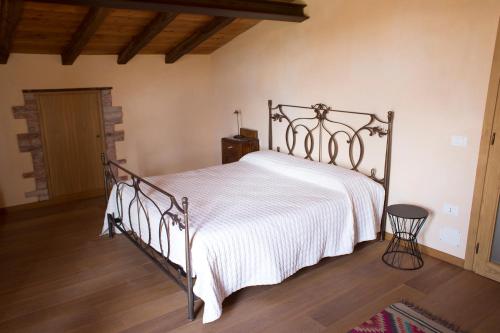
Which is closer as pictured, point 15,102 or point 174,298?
point 174,298

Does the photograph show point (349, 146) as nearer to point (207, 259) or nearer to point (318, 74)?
point (318, 74)

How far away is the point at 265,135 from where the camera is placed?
563 centimetres

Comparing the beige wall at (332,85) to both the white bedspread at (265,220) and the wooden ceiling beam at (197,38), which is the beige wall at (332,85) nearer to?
the wooden ceiling beam at (197,38)

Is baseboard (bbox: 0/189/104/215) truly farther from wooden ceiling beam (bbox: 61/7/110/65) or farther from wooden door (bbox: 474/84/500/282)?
wooden door (bbox: 474/84/500/282)

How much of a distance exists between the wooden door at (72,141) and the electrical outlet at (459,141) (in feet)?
14.8

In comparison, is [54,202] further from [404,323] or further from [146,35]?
[404,323]

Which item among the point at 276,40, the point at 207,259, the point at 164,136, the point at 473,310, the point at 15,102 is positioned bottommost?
the point at 473,310

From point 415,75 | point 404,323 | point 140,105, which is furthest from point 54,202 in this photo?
point 415,75

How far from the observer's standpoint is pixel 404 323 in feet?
9.47

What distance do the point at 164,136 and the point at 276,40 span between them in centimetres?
234

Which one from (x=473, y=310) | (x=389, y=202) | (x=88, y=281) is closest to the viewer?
(x=473, y=310)

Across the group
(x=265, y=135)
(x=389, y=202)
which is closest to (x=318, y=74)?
(x=265, y=135)

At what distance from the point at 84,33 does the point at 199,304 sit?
3.13 m

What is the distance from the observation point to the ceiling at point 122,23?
3.74m
